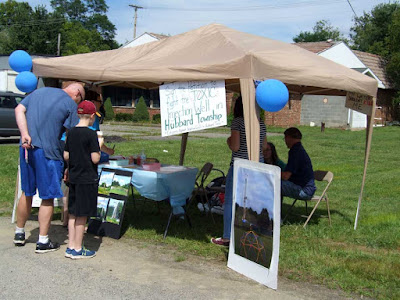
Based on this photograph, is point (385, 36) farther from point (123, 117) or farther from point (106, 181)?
point (106, 181)

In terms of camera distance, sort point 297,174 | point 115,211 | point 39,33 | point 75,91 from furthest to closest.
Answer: point 39,33, point 297,174, point 115,211, point 75,91

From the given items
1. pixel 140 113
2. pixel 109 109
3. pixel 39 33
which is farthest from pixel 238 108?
pixel 39 33

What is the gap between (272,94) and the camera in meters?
4.70

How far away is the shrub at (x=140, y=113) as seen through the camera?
1248 inches

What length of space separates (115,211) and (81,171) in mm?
1206

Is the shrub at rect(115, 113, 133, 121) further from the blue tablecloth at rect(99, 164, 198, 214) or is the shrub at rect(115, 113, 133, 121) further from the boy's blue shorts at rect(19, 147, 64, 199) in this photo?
the boy's blue shorts at rect(19, 147, 64, 199)

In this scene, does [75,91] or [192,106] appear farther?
[75,91]

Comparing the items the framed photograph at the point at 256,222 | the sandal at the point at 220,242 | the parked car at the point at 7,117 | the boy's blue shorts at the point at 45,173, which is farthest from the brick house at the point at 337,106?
the boy's blue shorts at the point at 45,173

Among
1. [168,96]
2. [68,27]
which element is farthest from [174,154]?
[68,27]

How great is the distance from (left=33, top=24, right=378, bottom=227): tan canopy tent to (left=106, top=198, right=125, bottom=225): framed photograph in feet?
4.91

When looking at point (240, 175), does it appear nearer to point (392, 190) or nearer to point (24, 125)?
point (24, 125)

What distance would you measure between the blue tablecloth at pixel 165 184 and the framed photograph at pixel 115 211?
0.29 meters

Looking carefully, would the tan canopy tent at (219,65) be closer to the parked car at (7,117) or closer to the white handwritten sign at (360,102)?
the white handwritten sign at (360,102)

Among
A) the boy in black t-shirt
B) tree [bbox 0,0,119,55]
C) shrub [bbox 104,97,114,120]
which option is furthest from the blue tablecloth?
→ tree [bbox 0,0,119,55]
